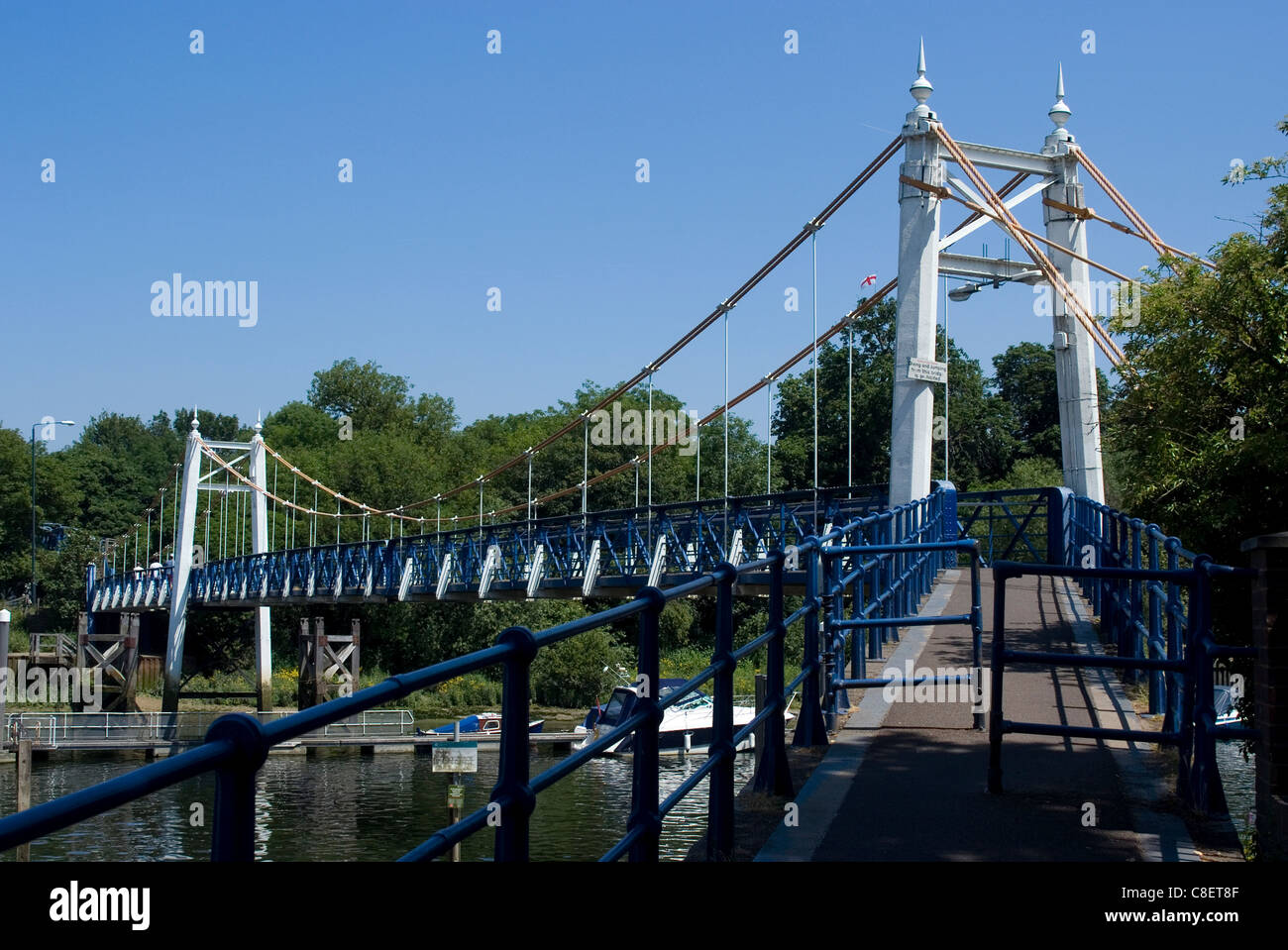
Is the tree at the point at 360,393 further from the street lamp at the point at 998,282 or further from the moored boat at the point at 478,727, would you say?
the street lamp at the point at 998,282

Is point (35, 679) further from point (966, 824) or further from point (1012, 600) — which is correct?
point (966, 824)

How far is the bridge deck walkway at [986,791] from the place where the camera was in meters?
4.85

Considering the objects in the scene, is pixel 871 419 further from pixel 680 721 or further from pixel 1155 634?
pixel 1155 634

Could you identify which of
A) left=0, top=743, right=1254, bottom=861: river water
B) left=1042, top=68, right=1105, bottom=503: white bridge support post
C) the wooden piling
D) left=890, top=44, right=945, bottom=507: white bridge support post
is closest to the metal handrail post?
left=890, top=44, right=945, bottom=507: white bridge support post

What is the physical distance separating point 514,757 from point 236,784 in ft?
3.51

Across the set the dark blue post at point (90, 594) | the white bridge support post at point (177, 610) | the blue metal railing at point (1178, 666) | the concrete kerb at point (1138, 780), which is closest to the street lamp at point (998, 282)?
the concrete kerb at point (1138, 780)

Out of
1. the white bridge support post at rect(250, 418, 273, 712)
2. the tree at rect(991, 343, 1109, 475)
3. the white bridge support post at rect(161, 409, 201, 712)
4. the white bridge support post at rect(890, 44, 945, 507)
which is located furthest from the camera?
the tree at rect(991, 343, 1109, 475)

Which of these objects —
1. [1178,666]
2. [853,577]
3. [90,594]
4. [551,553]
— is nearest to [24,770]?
[551,553]

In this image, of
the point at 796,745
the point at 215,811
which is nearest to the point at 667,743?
the point at 796,745

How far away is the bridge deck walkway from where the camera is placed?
191 inches

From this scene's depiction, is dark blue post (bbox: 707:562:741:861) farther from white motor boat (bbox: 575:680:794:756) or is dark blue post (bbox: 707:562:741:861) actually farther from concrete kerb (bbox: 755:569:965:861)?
white motor boat (bbox: 575:680:794:756)

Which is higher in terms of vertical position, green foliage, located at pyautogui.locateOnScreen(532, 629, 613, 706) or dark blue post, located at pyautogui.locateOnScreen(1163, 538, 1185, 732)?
dark blue post, located at pyautogui.locateOnScreen(1163, 538, 1185, 732)

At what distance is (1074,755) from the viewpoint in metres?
6.62
